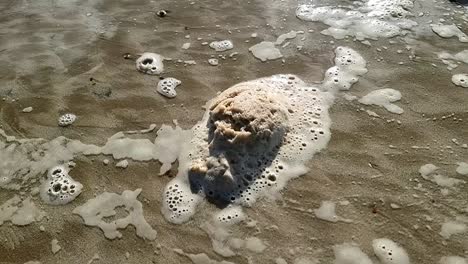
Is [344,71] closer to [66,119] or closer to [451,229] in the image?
[451,229]

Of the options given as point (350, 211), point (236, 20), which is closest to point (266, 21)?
point (236, 20)

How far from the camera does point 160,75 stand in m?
4.59

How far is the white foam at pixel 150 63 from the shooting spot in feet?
15.3

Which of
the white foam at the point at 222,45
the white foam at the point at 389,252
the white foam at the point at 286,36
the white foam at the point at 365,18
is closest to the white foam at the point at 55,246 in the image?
the white foam at the point at 389,252

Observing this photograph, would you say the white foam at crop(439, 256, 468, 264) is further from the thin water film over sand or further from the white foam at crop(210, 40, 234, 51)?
the white foam at crop(210, 40, 234, 51)

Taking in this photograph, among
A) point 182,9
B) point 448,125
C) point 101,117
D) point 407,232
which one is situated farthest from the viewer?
point 182,9

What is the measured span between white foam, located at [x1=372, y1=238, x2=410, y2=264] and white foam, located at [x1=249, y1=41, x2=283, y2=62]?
2320mm

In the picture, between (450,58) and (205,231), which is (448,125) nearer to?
(450,58)

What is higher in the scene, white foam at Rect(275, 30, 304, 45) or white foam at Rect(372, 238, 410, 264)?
white foam at Rect(275, 30, 304, 45)

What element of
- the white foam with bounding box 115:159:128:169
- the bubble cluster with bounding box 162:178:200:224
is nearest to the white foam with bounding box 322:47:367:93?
the bubble cluster with bounding box 162:178:200:224

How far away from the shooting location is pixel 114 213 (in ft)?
11.3

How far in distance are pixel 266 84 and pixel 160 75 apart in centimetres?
114

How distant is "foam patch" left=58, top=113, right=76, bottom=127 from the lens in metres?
4.16

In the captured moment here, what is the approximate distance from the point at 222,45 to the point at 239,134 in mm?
1697
